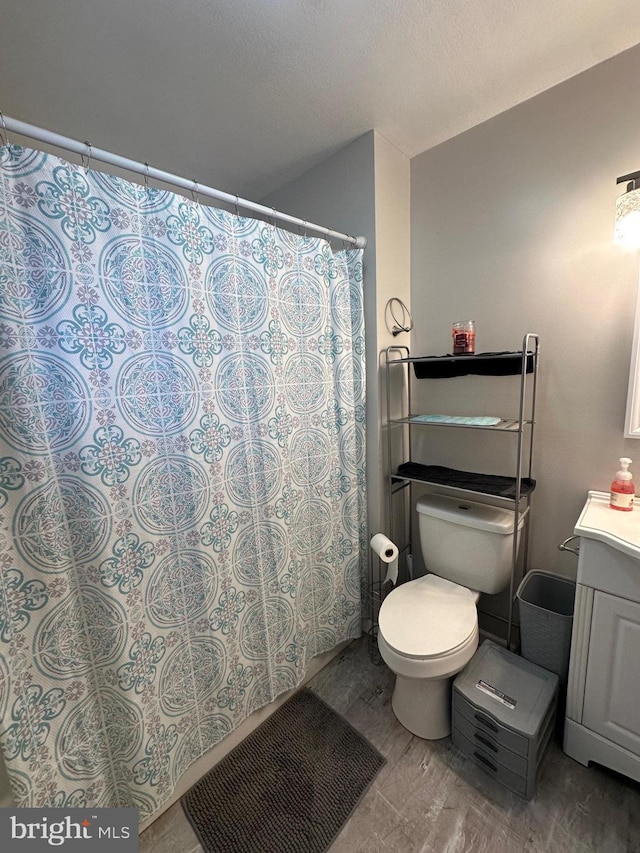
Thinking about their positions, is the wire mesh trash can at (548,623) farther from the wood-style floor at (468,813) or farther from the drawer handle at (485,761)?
the drawer handle at (485,761)

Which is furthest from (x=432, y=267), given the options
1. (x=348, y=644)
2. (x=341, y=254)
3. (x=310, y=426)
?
(x=348, y=644)

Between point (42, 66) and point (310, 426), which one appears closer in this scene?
point (42, 66)

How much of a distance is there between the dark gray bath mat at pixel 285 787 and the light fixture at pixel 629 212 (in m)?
2.04

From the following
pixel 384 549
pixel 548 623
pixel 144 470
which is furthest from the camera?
pixel 384 549

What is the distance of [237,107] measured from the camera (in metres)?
1.33

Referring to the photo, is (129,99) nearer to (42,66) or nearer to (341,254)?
(42,66)

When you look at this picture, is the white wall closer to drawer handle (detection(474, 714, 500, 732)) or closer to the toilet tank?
the toilet tank

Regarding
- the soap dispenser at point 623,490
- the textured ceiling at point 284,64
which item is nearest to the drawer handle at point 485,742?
the soap dispenser at point 623,490

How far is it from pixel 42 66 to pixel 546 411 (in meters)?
2.19

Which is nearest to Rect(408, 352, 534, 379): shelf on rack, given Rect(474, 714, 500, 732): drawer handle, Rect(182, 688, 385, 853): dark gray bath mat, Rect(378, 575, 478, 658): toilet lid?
Rect(378, 575, 478, 658): toilet lid

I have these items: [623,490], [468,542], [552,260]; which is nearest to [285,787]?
[468,542]

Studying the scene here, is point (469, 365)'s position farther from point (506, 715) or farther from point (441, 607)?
point (506, 715)

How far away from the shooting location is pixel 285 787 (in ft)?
3.87

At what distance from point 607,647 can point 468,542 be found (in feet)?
1.69
